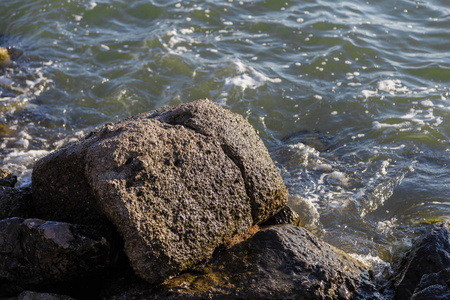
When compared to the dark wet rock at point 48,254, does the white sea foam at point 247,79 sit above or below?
below

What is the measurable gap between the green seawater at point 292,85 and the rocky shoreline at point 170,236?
1139mm

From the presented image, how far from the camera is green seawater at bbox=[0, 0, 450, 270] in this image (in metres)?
5.68

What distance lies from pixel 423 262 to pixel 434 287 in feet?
1.29

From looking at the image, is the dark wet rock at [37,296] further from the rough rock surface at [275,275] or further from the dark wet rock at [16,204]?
the dark wet rock at [16,204]

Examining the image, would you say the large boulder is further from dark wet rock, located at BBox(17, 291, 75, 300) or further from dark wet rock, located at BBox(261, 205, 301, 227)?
dark wet rock, located at BBox(17, 291, 75, 300)

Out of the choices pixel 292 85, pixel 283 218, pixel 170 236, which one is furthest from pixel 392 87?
pixel 170 236

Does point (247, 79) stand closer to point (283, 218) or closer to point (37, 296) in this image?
point (283, 218)

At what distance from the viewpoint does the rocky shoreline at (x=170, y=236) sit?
3.20 metres

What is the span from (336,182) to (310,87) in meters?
2.53

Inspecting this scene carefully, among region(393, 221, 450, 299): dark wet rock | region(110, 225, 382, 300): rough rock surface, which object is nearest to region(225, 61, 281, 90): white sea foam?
region(110, 225, 382, 300): rough rock surface

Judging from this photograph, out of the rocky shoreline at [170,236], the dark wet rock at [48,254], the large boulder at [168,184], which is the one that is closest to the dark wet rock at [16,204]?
the rocky shoreline at [170,236]

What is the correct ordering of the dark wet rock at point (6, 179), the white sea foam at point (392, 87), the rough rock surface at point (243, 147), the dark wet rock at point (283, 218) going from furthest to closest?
the white sea foam at point (392, 87), the dark wet rock at point (6, 179), the dark wet rock at point (283, 218), the rough rock surface at point (243, 147)

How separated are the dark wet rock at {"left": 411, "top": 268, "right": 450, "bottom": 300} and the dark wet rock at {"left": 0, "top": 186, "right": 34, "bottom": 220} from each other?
10.6 ft

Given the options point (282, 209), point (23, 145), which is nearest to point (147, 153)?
point (282, 209)
